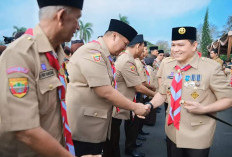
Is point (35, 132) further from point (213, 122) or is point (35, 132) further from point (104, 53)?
point (213, 122)

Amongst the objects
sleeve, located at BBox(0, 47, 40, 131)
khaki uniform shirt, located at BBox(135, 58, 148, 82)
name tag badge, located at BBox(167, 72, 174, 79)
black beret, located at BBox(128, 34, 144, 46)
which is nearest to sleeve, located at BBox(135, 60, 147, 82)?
khaki uniform shirt, located at BBox(135, 58, 148, 82)

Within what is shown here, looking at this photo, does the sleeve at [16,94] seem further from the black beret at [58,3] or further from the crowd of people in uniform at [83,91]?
the black beret at [58,3]

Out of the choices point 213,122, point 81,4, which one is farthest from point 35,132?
point 213,122

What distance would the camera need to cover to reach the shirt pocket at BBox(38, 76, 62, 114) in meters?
1.13

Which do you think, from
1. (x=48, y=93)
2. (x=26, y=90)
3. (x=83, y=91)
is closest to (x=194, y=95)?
(x=83, y=91)

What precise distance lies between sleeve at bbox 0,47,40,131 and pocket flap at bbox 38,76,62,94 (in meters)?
0.11

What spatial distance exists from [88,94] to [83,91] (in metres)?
0.07

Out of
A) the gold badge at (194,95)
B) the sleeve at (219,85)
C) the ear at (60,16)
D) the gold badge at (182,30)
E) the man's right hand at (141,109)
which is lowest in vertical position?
the man's right hand at (141,109)

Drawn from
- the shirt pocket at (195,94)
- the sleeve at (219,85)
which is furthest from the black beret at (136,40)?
the sleeve at (219,85)

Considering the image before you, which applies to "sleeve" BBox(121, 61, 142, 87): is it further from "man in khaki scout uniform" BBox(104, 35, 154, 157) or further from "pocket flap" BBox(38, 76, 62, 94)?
"pocket flap" BBox(38, 76, 62, 94)

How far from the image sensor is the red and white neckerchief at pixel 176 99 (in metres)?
2.16

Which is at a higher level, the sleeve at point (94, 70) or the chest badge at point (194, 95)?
the sleeve at point (94, 70)

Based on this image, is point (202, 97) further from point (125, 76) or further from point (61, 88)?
point (61, 88)

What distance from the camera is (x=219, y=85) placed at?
6.51ft
